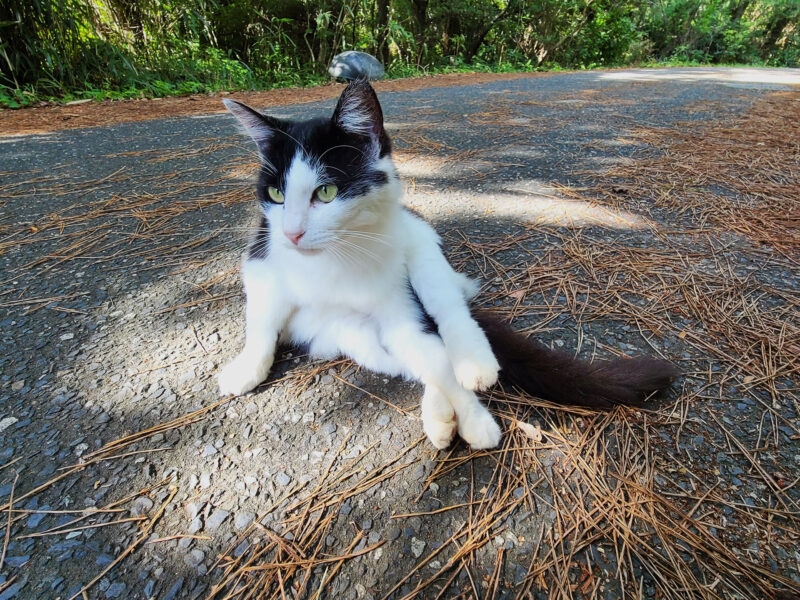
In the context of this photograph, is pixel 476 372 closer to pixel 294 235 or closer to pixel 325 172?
pixel 294 235

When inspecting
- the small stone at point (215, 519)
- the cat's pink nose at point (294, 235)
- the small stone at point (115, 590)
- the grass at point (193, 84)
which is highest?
the grass at point (193, 84)

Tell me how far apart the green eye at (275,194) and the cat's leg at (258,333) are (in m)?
0.26

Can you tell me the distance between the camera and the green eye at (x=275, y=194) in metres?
1.44

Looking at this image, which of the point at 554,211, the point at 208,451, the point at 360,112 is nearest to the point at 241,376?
the point at 208,451

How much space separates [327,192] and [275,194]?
21 centimetres

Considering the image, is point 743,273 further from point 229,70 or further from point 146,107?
point 229,70

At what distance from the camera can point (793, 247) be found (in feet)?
→ 6.72

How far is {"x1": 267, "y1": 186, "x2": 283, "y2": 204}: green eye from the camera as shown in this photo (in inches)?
56.5

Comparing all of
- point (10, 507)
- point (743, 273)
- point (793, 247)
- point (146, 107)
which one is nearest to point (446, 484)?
point (10, 507)

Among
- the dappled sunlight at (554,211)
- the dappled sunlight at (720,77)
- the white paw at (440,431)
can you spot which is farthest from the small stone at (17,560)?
the dappled sunlight at (720,77)

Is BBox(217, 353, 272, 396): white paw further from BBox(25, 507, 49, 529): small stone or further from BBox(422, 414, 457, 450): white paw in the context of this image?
BBox(422, 414, 457, 450): white paw

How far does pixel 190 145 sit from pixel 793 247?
4596 mm

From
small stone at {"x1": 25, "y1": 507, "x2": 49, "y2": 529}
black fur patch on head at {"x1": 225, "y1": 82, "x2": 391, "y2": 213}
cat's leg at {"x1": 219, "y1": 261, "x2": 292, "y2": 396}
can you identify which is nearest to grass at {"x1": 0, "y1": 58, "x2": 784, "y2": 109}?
black fur patch on head at {"x1": 225, "y1": 82, "x2": 391, "y2": 213}

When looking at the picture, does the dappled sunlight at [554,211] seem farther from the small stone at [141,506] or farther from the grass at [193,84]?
the grass at [193,84]
